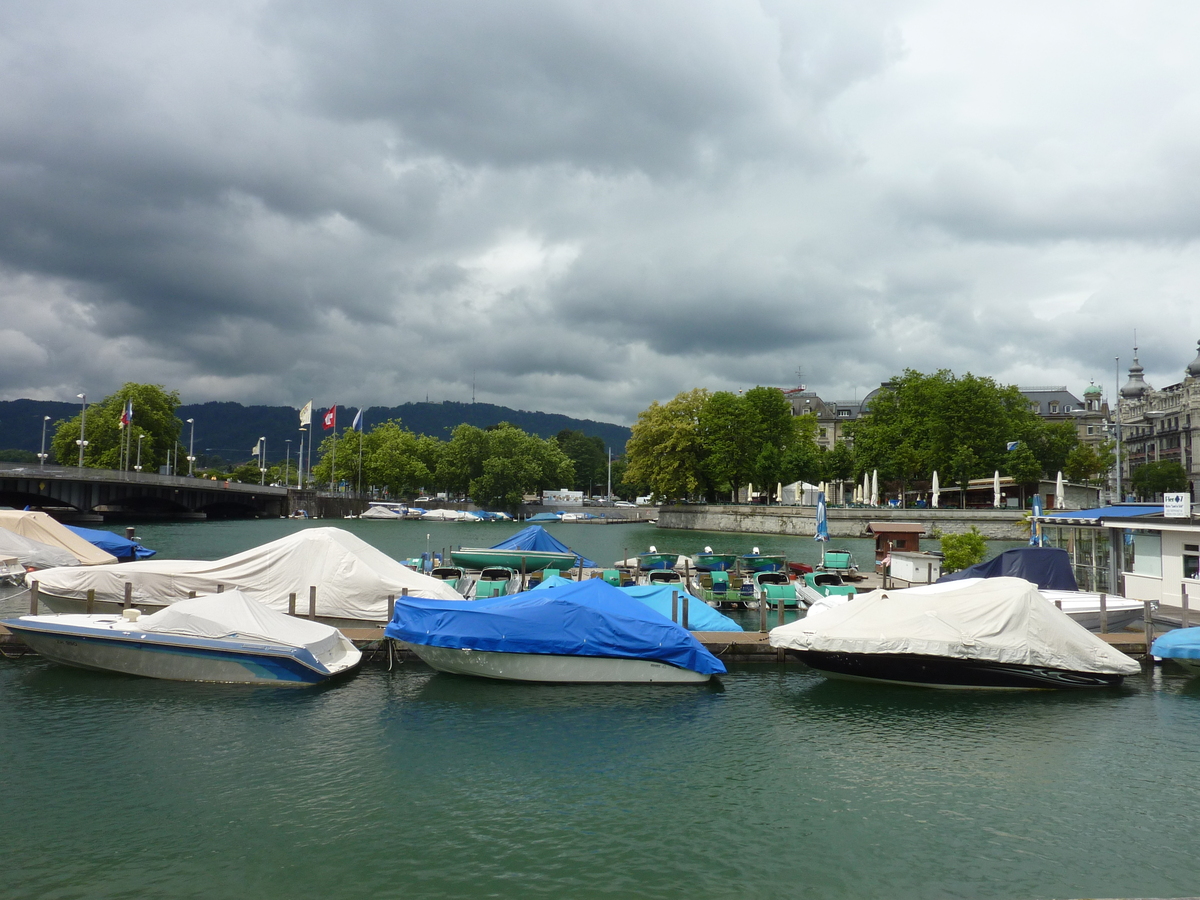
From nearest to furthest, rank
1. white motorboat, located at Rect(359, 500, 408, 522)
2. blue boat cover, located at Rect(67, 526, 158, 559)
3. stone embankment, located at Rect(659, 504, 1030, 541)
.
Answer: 1. blue boat cover, located at Rect(67, 526, 158, 559)
2. stone embankment, located at Rect(659, 504, 1030, 541)
3. white motorboat, located at Rect(359, 500, 408, 522)

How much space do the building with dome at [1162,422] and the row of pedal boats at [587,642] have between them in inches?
4754

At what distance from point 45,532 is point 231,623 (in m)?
23.7

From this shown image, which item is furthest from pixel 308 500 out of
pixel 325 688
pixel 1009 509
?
pixel 325 688

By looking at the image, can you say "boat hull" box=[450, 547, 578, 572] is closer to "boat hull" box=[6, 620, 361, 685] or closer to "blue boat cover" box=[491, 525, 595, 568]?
"blue boat cover" box=[491, 525, 595, 568]

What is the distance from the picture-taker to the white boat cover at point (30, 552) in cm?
3222

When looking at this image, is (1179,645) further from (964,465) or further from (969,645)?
(964,465)

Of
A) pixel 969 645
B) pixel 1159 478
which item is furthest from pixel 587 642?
pixel 1159 478

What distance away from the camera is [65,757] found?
44.4 ft

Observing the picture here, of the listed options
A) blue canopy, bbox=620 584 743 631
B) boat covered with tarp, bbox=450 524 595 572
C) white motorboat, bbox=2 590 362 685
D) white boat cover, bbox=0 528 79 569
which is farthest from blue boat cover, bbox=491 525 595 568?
white motorboat, bbox=2 590 362 685

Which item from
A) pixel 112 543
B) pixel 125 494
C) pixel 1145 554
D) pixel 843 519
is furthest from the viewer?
pixel 125 494

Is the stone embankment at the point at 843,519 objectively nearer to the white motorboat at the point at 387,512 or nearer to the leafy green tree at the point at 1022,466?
the leafy green tree at the point at 1022,466

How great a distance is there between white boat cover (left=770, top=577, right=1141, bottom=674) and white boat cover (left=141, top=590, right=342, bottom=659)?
11.2 meters

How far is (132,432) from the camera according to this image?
358ft

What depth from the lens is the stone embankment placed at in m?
79.7
